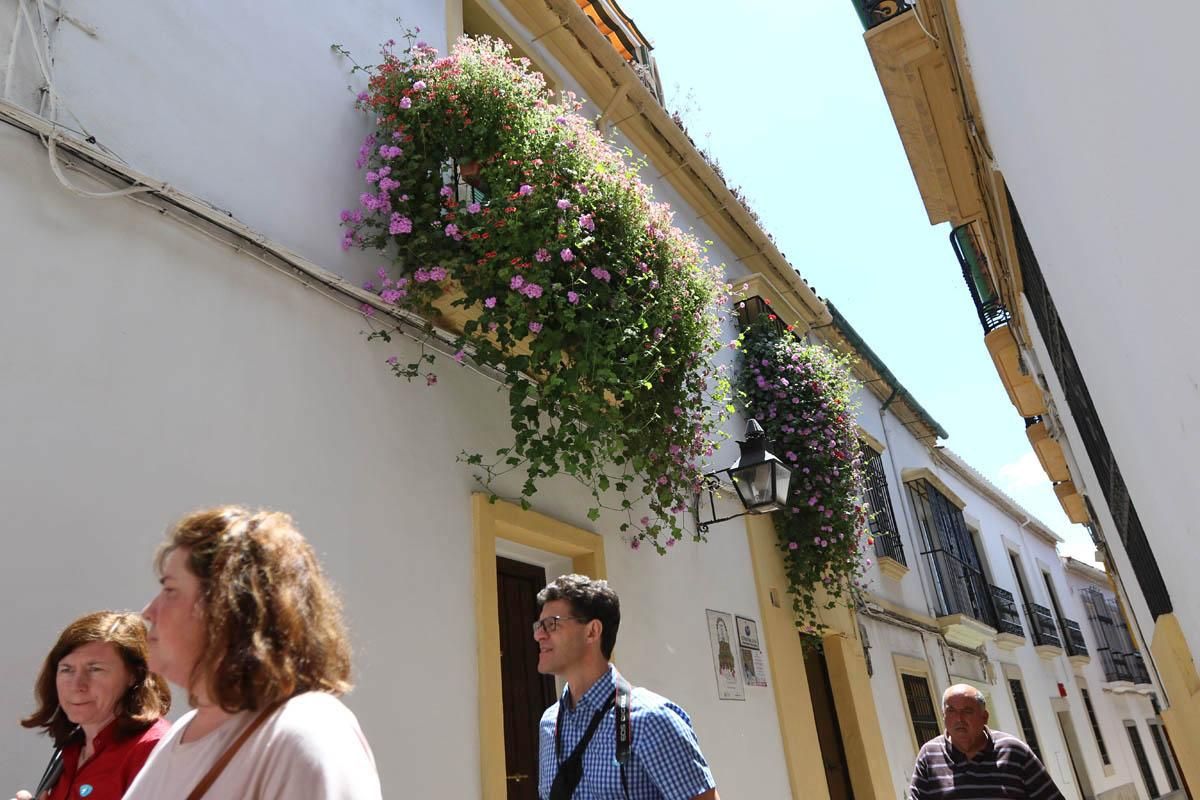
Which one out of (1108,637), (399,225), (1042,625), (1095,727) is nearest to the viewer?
(399,225)

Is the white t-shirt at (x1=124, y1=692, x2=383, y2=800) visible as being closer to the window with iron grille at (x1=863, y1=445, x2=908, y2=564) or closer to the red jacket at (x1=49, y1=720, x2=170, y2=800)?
the red jacket at (x1=49, y1=720, x2=170, y2=800)

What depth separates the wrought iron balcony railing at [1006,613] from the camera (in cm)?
1499

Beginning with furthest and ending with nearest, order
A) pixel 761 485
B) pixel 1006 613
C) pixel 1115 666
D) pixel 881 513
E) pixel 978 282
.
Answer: pixel 1115 666 < pixel 1006 613 < pixel 881 513 < pixel 978 282 < pixel 761 485

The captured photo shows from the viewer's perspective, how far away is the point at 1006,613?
15.8m

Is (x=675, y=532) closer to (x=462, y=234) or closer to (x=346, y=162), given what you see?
(x=462, y=234)

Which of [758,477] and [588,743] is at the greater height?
[758,477]

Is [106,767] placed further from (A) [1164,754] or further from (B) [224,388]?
(A) [1164,754]

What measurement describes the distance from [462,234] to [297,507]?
1547mm

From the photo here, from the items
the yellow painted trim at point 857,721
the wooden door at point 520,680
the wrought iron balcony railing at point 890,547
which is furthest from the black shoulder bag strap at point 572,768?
the wrought iron balcony railing at point 890,547

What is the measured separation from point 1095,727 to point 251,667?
900 inches

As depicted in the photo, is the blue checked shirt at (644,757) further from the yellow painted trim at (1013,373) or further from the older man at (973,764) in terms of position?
the yellow painted trim at (1013,373)

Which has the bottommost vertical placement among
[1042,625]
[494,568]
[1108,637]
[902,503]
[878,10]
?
[494,568]

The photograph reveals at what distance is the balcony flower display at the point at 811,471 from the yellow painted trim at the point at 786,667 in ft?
0.61

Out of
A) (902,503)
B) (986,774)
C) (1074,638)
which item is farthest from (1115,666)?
(986,774)
